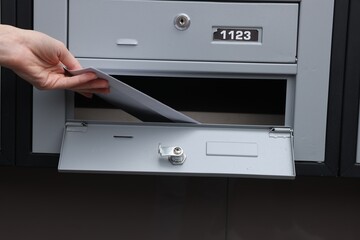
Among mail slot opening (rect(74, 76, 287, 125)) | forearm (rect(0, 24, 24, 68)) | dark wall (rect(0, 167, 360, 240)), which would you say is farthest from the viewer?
dark wall (rect(0, 167, 360, 240))

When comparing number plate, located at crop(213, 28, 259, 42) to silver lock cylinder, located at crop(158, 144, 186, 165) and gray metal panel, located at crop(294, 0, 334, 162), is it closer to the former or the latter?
gray metal panel, located at crop(294, 0, 334, 162)

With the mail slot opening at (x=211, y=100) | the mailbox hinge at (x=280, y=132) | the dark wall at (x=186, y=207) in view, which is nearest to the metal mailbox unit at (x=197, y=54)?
the mailbox hinge at (x=280, y=132)

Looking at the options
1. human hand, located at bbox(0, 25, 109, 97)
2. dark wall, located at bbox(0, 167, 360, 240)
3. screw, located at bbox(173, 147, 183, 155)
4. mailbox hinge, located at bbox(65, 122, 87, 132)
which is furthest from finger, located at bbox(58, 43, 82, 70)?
dark wall, located at bbox(0, 167, 360, 240)

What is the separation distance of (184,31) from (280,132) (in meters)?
0.24

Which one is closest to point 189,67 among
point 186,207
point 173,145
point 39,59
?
point 173,145

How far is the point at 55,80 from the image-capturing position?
0.82m

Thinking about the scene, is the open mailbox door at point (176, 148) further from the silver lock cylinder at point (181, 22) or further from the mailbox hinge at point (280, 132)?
the silver lock cylinder at point (181, 22)

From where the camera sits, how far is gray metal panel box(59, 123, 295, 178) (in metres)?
0.82

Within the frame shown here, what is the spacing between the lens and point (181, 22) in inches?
33.5

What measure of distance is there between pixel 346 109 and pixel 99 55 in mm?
454

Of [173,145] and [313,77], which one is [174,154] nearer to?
[173,145]

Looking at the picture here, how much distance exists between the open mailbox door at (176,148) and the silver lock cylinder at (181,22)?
0.49 feet

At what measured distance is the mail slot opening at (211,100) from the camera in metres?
1.02

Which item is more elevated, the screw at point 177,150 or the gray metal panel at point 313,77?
the gray metal panel at point 313,77
